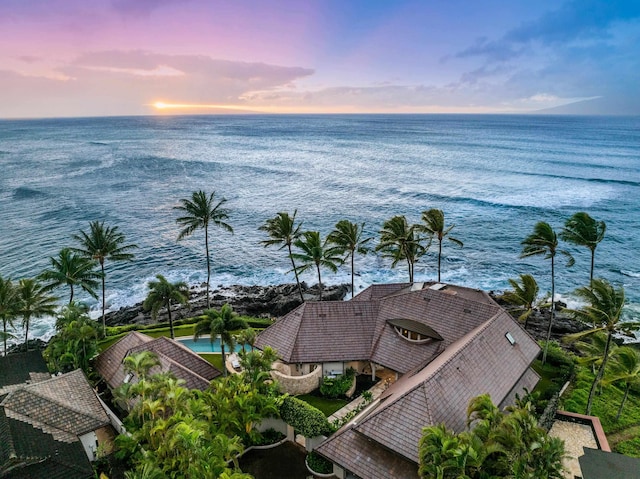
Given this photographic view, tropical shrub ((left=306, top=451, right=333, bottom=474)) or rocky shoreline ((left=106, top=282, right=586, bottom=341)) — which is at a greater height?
tropical shrub ((left=306, top=451, right=333, bottom=474))

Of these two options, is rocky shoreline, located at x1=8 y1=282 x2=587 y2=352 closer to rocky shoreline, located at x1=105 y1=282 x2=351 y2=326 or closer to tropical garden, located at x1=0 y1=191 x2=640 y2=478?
rocky shoreline, located at x1=105 y1=282 x2=351 y2=326

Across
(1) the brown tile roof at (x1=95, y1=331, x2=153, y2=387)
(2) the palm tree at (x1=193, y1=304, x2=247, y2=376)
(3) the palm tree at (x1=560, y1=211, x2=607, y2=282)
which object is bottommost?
(1) the brown tile roof at (x1=95, y1=331, x2=153, y2=387)

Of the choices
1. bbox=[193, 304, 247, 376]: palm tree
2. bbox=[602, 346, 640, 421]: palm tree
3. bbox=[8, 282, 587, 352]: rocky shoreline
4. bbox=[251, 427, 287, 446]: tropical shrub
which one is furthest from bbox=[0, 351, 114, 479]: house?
bbox=[602, 346, 640, 421]: palm tree

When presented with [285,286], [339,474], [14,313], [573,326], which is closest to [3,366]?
[14,313]

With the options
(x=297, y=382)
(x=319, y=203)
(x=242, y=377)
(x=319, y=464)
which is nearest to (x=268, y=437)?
(x=297, y=382)

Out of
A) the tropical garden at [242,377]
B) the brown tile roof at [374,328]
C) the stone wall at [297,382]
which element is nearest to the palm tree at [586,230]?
the tropical garden at [242,377]

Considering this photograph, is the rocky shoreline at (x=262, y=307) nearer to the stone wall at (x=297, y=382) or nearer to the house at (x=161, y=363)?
the house at (x=161, y=363)

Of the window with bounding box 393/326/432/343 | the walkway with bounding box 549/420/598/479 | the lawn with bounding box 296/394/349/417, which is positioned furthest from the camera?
the window with bounding box 393/326/432/343
